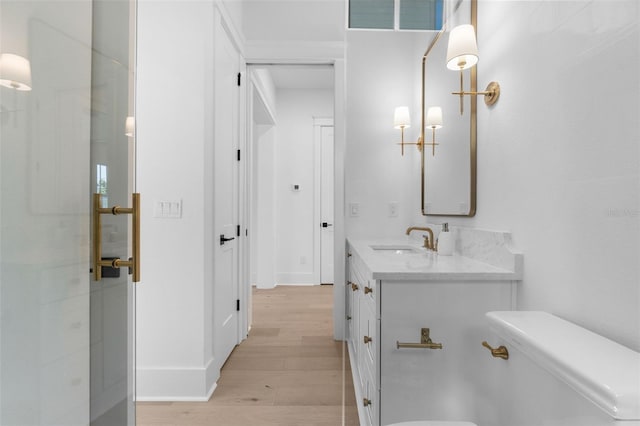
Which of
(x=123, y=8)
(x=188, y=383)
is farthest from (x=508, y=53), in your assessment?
(x=188, y=383)

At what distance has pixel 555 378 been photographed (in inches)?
34.0

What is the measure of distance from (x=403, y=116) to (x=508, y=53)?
1268 mm

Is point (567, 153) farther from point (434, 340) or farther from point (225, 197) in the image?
point (225, 197)

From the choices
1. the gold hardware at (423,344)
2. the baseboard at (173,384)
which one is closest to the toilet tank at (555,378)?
the gold hardware at (423,344)

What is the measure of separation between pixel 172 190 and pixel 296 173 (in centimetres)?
295

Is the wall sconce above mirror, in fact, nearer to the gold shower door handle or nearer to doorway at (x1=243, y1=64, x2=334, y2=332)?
the gold shower door handle

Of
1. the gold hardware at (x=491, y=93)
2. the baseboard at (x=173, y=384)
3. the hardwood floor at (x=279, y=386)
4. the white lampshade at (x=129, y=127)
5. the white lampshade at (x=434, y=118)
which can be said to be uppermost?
the white lampshade at (x=434, y=118)

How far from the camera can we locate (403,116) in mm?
2652

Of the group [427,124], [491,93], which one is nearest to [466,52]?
[491,93]

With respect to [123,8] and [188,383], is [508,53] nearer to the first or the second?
[123,8]

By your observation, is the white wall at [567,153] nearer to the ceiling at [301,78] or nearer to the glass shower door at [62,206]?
the glass shower door at [62,206]

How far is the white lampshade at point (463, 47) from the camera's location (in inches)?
59.0

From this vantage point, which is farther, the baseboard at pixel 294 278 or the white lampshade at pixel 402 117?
the baseboard at pixel 294 278

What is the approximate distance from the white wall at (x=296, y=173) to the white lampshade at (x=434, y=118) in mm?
2742
